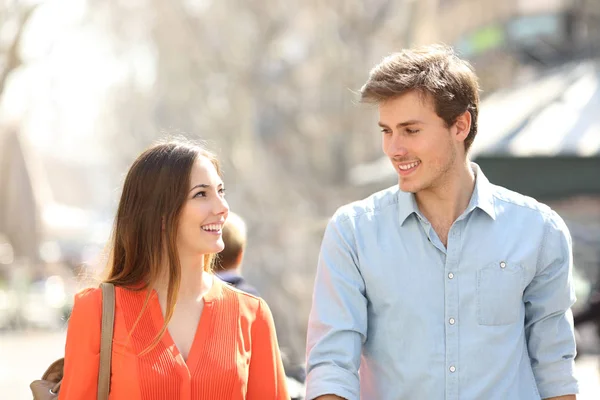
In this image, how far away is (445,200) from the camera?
155 inches

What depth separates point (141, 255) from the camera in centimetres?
A: 395

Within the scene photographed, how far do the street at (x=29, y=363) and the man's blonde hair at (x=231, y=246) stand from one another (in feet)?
12.8

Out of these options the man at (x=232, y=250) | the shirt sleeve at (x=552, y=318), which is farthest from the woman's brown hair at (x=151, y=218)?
the man at (x=232, y=250)

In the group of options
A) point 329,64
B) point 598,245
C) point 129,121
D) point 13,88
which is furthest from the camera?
point 129,121

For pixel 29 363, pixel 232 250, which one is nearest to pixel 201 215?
pixel 232 250

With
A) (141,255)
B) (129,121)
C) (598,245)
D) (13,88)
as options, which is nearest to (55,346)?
(13,88)

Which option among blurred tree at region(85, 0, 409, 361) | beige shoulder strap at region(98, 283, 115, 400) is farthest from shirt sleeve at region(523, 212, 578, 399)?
blurred tree at region(85, 0, 409, 361)

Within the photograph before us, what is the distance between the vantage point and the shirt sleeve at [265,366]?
12.8ft

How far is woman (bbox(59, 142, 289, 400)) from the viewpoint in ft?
12.3

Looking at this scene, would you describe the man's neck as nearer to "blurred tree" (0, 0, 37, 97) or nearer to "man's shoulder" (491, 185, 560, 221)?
"man's shoulder" (491, 185, 560, 221)

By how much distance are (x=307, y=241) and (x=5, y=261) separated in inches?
284

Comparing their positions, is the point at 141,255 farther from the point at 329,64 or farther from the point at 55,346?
the point at 329,64

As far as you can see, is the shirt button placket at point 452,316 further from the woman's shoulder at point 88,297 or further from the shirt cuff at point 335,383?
the woman's shoulder at point 88,297

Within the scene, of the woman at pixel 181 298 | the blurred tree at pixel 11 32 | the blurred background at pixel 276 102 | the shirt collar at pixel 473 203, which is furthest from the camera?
the blurred background at pixel 276 102
